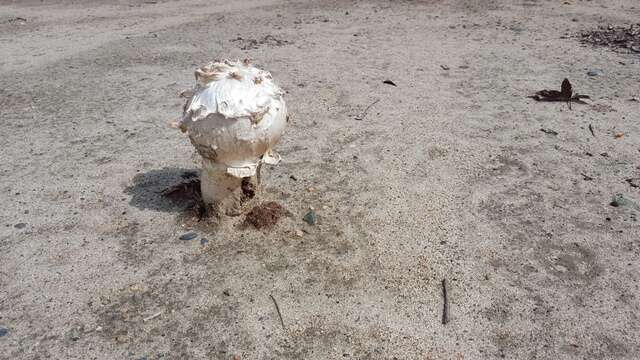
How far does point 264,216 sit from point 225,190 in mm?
361

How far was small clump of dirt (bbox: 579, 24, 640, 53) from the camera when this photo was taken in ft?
27.4

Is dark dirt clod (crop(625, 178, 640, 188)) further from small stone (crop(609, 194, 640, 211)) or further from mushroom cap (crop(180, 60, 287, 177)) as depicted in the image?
mushroom cap (crop(180, 60, 287, 177))

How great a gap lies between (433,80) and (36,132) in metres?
4.83

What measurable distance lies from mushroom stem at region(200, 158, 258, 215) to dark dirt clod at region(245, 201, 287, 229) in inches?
4.5

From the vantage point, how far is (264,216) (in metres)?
4.23

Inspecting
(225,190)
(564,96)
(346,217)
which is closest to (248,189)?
(225,190)

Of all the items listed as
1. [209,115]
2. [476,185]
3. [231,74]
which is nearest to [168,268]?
[209,115]

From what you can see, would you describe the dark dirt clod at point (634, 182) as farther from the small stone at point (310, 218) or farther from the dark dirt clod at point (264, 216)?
the dark dirt clod at point (264, 216)

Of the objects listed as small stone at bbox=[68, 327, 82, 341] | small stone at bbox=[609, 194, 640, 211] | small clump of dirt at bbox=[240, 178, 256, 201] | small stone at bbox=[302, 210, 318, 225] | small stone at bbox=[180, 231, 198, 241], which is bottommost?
small stone at bbox=[68, 327, 82, 341]

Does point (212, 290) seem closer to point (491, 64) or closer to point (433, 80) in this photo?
point (433, 80)

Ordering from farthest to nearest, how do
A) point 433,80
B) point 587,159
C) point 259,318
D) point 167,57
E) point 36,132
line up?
point 167,57, point 433,80, point 36,132, point 587,159, point 259,318

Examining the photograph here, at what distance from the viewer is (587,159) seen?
17.1 ft

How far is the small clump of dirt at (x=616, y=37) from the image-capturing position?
8.35m

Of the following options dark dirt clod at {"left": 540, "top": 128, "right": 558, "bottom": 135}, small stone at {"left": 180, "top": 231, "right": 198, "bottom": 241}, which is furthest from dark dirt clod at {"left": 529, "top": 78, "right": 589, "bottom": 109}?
small stone at {"left": 180, "top": 231, "right": 198, "bottom": 241}
